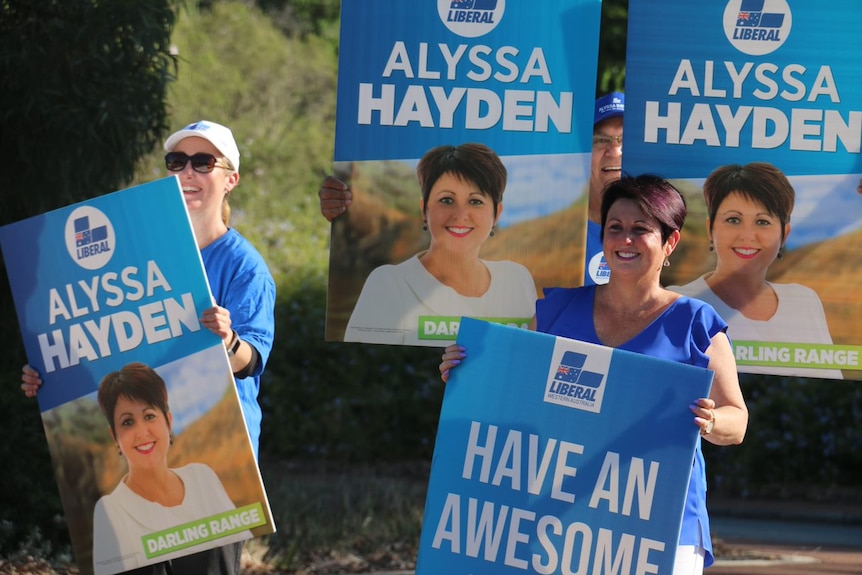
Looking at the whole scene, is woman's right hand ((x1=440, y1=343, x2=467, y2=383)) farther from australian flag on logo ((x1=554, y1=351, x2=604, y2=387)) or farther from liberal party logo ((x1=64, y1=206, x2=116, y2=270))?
liberal party logo ((x1=64, y1=206, x2=116, y2=270))

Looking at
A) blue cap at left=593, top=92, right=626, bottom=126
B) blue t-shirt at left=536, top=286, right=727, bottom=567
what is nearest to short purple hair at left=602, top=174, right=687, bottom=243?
blue t-shirt at left=536, top=286, right=727, bottom=567

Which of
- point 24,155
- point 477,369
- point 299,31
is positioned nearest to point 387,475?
point 24,155

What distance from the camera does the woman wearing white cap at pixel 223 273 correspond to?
3916 millimetres

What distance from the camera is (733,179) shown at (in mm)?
4141

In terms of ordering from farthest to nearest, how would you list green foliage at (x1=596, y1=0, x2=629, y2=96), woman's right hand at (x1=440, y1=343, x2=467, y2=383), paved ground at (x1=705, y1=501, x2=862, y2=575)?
green foliage at (x1=596, y1=0, x2=629, y2=96) → paved ground at (x1=705, y1=501, x2=862, y2=575) → woman's right hand at (x1=440, y1=343, x2=467, y2=383)

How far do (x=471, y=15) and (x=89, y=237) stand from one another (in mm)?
1485

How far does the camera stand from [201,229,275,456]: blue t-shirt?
3.91 m

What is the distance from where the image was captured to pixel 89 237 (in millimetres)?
3939

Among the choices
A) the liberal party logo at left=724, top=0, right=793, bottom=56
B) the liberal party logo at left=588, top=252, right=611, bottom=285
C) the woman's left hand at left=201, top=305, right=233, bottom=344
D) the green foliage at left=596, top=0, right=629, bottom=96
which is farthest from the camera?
the green foliage at left=596, top=0, right=629, bottom=96

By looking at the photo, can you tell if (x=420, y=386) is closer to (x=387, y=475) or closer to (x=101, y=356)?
(x=387, y=475)

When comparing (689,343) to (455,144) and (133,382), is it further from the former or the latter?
(133,382)

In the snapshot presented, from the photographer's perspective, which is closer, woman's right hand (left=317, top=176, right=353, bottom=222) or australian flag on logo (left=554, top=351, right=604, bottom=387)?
australian flag on logo (left=554, top=351, right=604, bottom=387)

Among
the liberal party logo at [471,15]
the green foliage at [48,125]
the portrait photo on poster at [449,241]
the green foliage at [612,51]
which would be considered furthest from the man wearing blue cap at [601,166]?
the green foliage at [612,51]

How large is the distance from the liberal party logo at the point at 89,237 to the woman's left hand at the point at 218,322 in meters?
0.40
